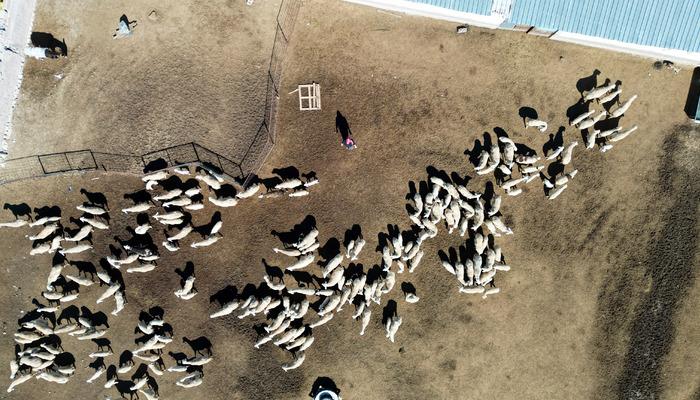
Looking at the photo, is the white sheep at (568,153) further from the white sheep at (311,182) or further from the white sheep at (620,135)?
the white sheep at (311,182)

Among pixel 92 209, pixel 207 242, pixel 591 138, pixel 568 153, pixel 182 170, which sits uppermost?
pixel 591 138

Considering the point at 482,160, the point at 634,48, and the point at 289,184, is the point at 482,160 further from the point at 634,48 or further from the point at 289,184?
the point at 289,184

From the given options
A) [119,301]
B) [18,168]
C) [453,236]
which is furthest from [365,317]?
[18,168]

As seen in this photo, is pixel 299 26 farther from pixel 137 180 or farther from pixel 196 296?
pixel 196 296

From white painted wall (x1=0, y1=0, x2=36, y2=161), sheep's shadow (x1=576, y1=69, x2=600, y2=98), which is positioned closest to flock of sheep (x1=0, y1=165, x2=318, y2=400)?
white painted wall (x1=0, y1=0, x2=36, y2=161)

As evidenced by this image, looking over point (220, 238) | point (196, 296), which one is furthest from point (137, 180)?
point (196, 296)

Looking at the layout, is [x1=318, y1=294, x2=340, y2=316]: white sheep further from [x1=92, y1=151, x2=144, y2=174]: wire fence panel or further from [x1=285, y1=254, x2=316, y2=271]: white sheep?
[x1=92, y1=151, x2=144, y2=174]: wire fence panel

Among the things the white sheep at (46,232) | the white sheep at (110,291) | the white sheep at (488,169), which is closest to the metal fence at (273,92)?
the white sheep at (110,291)
